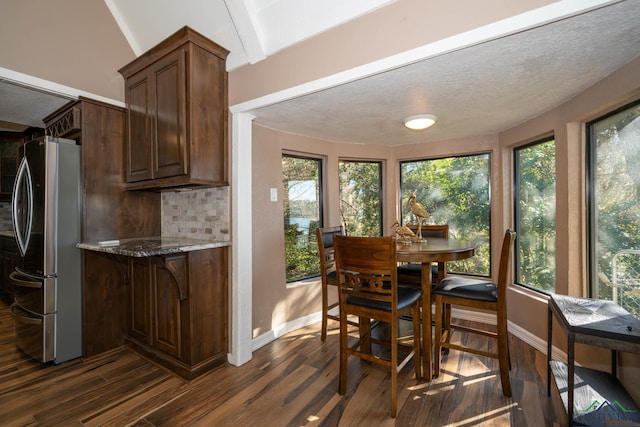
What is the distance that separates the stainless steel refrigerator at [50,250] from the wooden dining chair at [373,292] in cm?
219

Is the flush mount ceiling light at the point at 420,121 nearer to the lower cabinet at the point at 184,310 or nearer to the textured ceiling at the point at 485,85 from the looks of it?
the textured ceiling at the point at 485,85

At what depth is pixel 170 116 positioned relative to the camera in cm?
212

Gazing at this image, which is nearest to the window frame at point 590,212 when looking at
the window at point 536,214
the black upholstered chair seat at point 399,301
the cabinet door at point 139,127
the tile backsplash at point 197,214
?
the window at point 536,214

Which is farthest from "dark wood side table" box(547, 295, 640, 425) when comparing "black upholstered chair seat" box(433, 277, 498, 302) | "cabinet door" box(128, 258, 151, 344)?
"cabinet door" box(128, 258, 151, 344)

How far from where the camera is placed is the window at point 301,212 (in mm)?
3068

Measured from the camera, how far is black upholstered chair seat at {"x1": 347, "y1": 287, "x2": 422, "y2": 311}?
1.79 metres

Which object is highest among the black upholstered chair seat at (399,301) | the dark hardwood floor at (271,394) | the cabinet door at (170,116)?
the cabinet door at (170,116)

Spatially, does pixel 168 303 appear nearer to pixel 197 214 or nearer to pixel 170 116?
pixel 197 214

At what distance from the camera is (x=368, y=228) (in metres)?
3.68

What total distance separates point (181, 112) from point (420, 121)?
1.88 metres

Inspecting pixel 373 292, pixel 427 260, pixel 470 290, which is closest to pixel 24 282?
pixel 373 292

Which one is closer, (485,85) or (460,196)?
(485,85)

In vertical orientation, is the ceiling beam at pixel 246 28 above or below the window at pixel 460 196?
above

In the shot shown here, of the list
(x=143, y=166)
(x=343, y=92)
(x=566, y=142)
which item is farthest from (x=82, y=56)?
(x=566, y=142)
